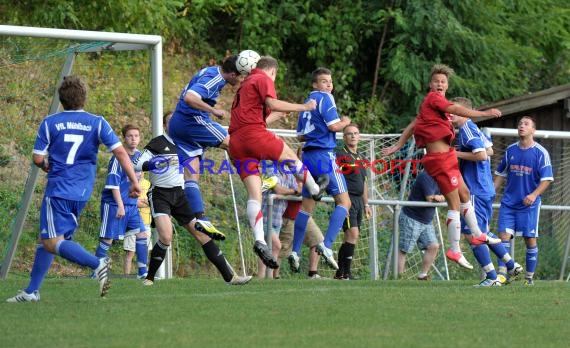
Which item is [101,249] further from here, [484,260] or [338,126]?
[484,260]

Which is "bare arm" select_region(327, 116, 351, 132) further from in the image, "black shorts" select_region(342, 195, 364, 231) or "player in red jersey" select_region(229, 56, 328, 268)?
"player in red jersey" select_region(229, 56, 328, 268)

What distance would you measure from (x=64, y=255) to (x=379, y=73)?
1621cm

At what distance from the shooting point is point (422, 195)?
662 inches

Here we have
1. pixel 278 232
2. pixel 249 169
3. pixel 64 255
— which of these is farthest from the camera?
pixel 278 232

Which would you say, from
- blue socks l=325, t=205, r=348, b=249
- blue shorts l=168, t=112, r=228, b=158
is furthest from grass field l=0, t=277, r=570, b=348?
blue socks l=325, t=205, r=348, b=249

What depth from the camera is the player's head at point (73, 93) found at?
9.93 metres

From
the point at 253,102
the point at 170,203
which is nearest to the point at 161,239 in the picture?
the point at 170,203

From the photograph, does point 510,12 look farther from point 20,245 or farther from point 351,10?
point 20,245

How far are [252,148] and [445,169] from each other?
6.69ft

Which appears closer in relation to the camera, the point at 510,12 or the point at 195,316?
the point at 195,316

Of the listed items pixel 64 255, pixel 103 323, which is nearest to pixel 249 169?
pixel 64 255

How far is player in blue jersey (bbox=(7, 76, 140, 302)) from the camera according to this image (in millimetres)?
9805

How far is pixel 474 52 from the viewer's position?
80.0ft

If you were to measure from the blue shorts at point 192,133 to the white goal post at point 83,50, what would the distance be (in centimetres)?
185
